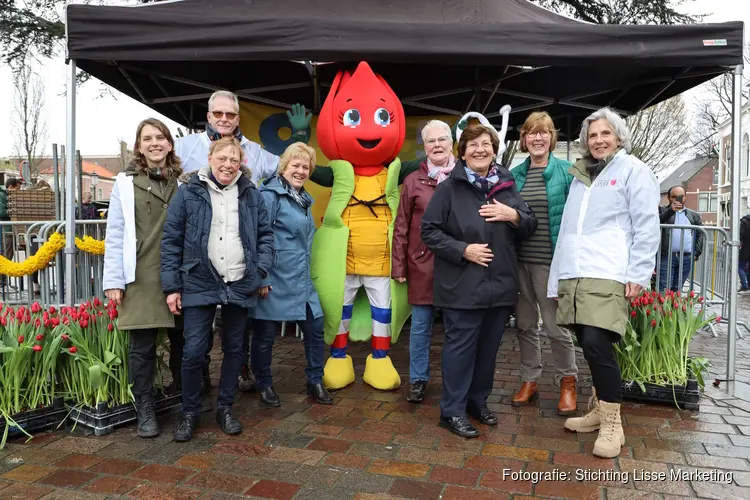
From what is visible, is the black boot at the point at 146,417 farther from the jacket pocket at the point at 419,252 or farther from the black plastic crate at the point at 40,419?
the jacket pocket at the point at 419,252

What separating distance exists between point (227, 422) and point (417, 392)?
1.26 m

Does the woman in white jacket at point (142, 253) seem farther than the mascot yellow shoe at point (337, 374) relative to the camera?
No

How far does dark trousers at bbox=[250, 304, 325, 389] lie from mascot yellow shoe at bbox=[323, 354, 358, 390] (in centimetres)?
16

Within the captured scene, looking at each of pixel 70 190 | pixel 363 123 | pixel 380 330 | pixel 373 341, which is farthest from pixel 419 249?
pixel 70 190

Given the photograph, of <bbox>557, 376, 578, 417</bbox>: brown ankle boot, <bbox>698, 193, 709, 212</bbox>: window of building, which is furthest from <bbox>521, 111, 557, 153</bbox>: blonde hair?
<bbox>698, 193, 709, 212</bbox>: window of building

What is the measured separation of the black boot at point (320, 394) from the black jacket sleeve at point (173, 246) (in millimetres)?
1247

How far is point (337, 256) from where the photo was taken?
400cm

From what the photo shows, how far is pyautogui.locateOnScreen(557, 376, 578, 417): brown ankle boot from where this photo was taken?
11.8 feet

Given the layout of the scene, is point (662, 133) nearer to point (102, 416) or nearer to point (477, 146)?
point (477, 146)

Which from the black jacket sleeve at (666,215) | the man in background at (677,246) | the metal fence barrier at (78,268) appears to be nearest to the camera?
the metal fence barrier at (78,268)

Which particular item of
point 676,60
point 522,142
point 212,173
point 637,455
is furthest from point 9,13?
point 637,455

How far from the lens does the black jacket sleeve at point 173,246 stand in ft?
10.1

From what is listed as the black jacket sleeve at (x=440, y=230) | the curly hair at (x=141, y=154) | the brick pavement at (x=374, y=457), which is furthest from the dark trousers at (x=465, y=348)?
the curly hair at (x=141, y=154)

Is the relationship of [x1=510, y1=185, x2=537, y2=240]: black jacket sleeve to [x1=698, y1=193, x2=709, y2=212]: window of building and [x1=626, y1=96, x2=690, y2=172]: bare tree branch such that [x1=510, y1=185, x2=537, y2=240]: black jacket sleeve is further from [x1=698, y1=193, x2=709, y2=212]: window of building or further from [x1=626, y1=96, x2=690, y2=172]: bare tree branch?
[x1=698, y1=193, x2=709, y2=212]: window of building
